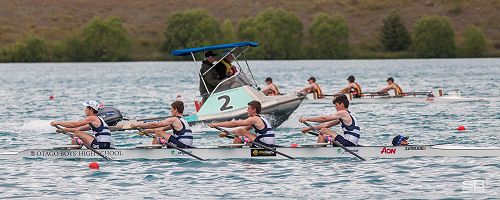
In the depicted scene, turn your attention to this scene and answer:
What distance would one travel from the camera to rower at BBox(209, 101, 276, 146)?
97.8 ft

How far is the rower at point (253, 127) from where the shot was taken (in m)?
29.8

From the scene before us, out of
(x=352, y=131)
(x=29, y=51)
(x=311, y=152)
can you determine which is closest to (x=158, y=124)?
(x=311, y=152)

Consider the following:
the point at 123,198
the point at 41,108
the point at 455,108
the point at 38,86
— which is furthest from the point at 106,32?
the point at 123,198

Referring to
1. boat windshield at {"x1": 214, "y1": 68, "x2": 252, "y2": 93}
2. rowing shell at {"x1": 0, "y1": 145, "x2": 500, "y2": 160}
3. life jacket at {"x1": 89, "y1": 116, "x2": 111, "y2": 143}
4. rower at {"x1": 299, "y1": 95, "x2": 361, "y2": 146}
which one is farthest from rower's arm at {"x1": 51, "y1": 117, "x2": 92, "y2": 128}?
boat windshield at {"x1": 214, "y1": 68, "x2": 252, "y2": 93}

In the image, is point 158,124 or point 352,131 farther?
point 158,124

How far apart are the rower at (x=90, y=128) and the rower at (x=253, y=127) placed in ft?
10.3

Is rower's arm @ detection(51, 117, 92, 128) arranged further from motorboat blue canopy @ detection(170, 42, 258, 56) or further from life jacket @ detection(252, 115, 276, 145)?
motorboat blue canopy @ detection(170, 42, 258, 56)

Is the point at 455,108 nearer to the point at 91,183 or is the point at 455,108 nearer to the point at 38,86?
the point at 91,183

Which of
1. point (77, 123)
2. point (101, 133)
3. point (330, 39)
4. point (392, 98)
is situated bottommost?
point (392, 98)

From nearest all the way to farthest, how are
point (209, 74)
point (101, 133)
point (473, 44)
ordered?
1. point (101, 133)
2. point (209, 74)
3. point (473, 44)

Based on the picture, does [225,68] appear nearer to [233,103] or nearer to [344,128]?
[233,103]

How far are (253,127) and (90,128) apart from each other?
4.40 meters

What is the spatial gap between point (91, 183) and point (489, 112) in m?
27.9

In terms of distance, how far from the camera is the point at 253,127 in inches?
1180
